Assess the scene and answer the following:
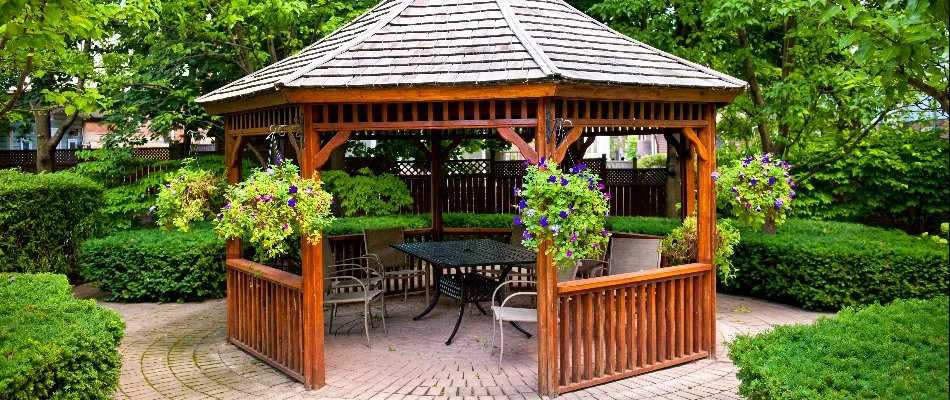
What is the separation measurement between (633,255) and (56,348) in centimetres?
516

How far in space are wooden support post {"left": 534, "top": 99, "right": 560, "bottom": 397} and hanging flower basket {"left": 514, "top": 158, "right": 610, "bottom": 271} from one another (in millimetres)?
346

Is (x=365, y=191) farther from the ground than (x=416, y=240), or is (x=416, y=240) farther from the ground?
(x=365, y=191)

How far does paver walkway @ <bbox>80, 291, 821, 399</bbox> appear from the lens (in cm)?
585

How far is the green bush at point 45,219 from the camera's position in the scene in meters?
9.49

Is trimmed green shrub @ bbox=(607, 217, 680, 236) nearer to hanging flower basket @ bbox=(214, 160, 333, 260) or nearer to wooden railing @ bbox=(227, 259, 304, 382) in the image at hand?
wooden railing @ bbox=(227, 259, 304, 382)

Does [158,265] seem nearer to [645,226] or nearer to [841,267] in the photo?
[645,226]

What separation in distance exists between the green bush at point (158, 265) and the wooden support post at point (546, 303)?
5384 mm

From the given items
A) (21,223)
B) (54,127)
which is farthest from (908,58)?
(54,127)

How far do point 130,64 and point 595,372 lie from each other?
346 inches

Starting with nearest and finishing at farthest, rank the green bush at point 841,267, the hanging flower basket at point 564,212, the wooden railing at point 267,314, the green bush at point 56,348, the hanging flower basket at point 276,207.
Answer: the green bush at point 56,348
the hanging flower basket at point 564,212
the hanging flower basket at point 276,207
the wooden railing at point 267,314
the green bush at point 841,267

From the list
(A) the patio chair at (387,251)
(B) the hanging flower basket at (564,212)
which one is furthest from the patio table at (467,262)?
(B) the hanging flower basket at (564,212)

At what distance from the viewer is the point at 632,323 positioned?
20.4ft

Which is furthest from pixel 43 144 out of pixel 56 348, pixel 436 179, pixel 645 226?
pixel 56 348

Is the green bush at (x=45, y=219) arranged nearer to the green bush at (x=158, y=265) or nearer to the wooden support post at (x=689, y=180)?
the green bush at (x=158, y=265)
